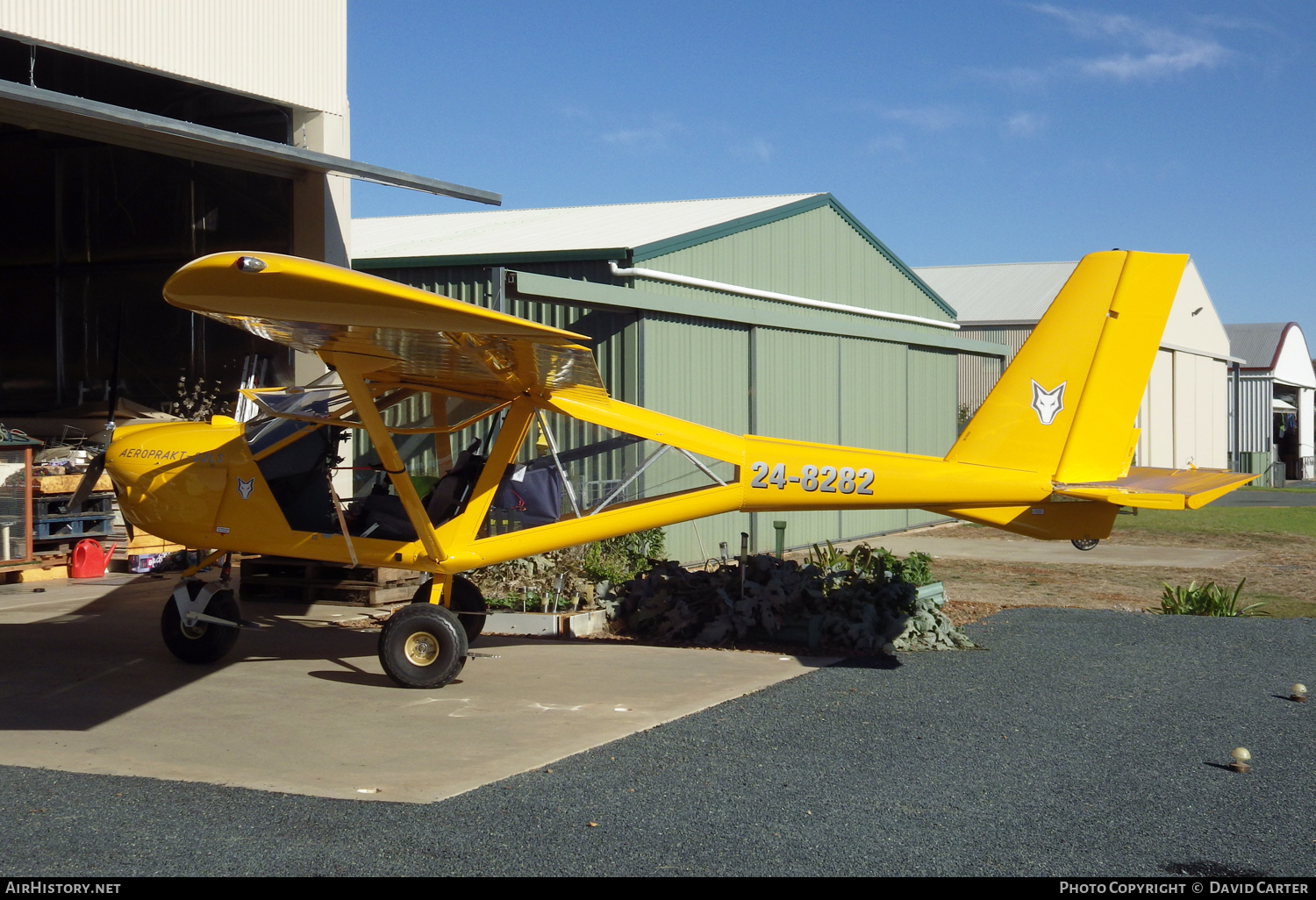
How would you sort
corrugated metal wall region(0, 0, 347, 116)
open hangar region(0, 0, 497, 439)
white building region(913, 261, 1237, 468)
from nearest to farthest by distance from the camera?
corrugated metal wall region(0, 0, 347, 116) → open hangar region(0, 0, 497, 439) → white building region(913, 261, 1237, 468)

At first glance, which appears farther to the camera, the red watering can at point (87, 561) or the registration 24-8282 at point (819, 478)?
the red watering can at point (87, 561)

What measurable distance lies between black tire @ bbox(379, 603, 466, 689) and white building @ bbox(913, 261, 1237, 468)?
24246mm

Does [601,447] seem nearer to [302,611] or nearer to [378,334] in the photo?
[378,334]

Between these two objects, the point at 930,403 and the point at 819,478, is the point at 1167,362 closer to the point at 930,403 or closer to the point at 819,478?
the point at 930,403

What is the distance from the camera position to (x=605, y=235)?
14.3m

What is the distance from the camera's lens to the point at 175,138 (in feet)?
37.6

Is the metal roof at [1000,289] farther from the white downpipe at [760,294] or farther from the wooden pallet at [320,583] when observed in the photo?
the wooden pallet at [320,583]

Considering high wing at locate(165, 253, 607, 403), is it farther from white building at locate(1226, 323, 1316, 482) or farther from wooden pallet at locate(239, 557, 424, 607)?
white building at locate(1226, 323, 1316, 482)

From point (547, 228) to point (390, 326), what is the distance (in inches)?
420

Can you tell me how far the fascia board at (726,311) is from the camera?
10.8 m

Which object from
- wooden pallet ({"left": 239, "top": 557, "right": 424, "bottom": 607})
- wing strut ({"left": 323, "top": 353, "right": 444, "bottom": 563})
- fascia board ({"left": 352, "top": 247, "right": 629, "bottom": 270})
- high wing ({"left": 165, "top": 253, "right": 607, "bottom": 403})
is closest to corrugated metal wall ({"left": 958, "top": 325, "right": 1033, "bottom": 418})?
fascia board ({"left": 352, "top": 247, "right": 629, "bottom": 270})

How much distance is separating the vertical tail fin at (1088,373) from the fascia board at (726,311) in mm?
4653

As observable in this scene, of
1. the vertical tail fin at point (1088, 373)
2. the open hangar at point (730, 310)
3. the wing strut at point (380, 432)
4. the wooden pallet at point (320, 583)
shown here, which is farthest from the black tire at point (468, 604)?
the vertical tail fin at point (1088, 373)

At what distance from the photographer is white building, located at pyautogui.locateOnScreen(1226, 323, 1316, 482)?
47.3 m
